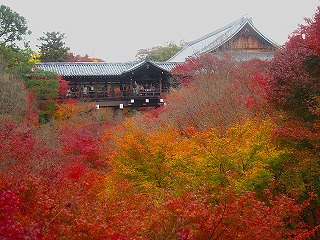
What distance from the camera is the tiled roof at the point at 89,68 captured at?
3142 centimetres

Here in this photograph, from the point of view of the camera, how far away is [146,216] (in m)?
7.22

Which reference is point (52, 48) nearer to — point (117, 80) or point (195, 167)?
point (117, 80)

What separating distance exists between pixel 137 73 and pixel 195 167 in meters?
22.5

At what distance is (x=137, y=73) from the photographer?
32406 mm

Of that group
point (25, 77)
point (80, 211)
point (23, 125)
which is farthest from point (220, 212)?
point (25, 77)

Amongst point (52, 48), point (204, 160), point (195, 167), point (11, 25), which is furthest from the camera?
point (52, 48)

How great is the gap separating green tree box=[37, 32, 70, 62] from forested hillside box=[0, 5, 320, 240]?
19707 millimetres

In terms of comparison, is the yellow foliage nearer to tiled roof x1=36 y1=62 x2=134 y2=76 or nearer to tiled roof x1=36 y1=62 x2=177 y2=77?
tiled roof x1=36 y1=62 x2=177 y2=77

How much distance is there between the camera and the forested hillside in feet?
23.5

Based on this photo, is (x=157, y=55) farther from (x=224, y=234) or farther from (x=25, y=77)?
(x=224, y=234)

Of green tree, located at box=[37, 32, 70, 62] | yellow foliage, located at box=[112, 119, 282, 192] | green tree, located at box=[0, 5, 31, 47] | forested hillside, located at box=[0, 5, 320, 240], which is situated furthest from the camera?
green tree, located at box=[37, 32, 70, 62]

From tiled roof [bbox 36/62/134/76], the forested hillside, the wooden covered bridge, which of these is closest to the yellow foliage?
the forested hillside

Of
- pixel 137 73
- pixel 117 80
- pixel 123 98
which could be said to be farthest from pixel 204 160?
pixel 117 80

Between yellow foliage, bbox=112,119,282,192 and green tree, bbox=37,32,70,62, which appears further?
green tree, bbox=37,32,70,62
